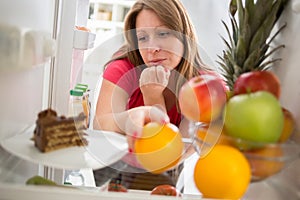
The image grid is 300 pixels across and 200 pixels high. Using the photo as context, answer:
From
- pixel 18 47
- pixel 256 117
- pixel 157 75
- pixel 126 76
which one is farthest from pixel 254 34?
pixel 18 47

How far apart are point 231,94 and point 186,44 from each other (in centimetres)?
51

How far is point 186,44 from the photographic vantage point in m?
1.34

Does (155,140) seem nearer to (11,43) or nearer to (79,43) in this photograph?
(11,43)

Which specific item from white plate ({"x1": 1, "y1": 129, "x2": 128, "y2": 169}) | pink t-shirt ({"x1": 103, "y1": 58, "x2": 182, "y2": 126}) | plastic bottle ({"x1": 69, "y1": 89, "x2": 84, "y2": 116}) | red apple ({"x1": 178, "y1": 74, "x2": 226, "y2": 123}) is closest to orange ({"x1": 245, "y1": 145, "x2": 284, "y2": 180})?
red apple ({"x1": 178, "y1": 74, "x2": 226, "y2": 123})

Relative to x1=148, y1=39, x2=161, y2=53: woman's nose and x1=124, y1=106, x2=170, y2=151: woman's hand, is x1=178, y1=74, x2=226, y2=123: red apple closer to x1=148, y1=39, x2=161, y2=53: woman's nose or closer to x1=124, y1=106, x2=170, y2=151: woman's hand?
x1=124, y1=106, x2=170, y2=151: woman's hand

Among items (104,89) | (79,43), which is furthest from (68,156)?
(79,43)

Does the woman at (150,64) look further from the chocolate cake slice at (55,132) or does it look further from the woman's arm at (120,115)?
the chocolate cake slice at (55,132)

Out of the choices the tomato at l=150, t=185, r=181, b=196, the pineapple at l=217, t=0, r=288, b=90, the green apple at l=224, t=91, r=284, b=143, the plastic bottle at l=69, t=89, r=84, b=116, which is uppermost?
the pineapple at l=217, t=0, r=288, b=90

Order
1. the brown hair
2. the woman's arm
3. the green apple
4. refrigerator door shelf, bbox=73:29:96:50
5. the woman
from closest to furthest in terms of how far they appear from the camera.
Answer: the green apple
the woman's arm
the woman
the brown hair
refrigerator door shelf, bbox=73:29:96:50

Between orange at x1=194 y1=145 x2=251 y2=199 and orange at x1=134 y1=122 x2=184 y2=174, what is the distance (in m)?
0.07

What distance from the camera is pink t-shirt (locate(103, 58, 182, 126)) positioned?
4.26ft

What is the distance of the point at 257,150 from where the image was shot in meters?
0.76

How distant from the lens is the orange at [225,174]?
2.50 feet

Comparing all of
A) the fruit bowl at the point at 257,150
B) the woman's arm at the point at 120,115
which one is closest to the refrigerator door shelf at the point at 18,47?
the woman's arm at the point at 120,115
